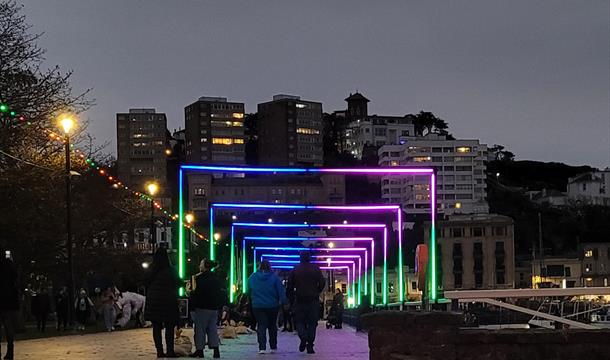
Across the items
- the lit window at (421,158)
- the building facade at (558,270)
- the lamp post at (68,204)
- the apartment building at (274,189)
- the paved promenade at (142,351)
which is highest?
the lit window at (421,158)

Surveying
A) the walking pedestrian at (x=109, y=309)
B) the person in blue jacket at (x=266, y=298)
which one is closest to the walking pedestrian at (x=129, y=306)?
the walking pedestrian at (x=109, y=309)

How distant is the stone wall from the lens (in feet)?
34.3

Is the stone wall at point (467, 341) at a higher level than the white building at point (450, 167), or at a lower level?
lower

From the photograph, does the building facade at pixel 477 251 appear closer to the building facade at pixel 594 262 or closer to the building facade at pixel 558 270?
the building facade at pixel 558 270

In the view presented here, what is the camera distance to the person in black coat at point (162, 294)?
14.9m

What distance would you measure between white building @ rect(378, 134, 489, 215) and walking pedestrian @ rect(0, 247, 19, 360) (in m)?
152

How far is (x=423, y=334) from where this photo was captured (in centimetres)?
1046

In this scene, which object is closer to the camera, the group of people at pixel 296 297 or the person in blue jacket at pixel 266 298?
the group of people at pixel 296 297

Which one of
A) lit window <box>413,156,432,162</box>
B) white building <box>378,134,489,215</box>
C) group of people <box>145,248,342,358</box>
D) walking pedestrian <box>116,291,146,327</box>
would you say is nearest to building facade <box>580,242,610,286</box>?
white building <box>378,134,489,215</box>

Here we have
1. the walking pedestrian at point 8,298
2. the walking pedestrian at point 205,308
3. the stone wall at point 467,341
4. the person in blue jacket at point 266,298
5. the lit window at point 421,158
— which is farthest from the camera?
the lit window at point 421,158

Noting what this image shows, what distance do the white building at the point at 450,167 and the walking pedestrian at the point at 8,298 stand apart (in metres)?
152

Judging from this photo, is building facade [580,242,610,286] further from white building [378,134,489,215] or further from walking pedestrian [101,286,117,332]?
walking pedestrian [101,286,117,332]

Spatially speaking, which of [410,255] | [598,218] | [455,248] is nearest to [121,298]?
[410,255]

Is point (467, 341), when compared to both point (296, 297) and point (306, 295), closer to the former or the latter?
point (306, 295)
